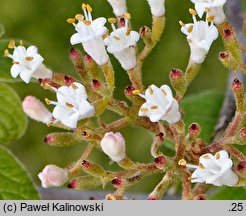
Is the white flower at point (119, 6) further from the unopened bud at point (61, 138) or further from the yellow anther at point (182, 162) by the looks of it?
the yellow anther at point (182, 162)

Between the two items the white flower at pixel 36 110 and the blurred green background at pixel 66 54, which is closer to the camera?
the white flower at pixel 36 110

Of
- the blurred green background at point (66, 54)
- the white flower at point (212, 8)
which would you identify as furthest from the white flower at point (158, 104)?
the blurred green background at point (66, 54)

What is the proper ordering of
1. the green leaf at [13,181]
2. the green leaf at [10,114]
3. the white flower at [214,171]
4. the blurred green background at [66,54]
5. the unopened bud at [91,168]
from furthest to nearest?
the blurred green background at [66,54] → the green leaf at [10,114] → the green leaf at [13,181] → the unopened bud at [91,168] → the white flower at [214,171]

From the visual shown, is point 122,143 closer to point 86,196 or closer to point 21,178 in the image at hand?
point 21,178

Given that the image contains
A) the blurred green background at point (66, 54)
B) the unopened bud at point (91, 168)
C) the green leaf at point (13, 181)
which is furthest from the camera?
the blurred green background at point (66, 54)

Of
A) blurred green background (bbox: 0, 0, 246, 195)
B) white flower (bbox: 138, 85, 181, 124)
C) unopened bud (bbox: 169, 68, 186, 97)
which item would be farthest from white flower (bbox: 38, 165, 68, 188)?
blurred green background (bbox: 0, 0, 246, 195)

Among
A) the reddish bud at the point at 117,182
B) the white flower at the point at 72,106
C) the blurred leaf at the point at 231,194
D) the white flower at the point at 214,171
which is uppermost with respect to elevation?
the white flower at the point at 72,106

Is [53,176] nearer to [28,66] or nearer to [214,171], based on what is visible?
[28,66]
